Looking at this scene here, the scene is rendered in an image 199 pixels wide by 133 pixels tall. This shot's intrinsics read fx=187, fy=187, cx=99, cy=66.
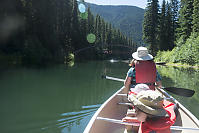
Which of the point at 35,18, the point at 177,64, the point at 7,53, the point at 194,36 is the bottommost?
the point at 177,64

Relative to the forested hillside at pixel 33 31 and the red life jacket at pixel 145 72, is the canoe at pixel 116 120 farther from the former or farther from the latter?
the forested hillside at pixel 33 31

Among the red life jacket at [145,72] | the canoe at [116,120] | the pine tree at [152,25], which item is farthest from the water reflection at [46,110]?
the pine tree at [152,25]

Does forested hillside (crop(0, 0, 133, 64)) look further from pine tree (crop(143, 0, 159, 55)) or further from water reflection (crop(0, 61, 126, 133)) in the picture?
pine tree (crop(143, 0, 159, 55))

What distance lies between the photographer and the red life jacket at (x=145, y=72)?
4.00m

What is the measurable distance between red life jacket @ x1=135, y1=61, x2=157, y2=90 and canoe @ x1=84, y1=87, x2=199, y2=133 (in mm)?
1015

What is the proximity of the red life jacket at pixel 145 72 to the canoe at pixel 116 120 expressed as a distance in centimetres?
102

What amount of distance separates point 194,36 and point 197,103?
21.8 meters

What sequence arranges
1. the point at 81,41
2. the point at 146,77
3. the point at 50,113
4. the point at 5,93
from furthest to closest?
the point at 81,41 < the point at 5,93 < the point at 50,113 < the point at 146,77

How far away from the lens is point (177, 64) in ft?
98.2

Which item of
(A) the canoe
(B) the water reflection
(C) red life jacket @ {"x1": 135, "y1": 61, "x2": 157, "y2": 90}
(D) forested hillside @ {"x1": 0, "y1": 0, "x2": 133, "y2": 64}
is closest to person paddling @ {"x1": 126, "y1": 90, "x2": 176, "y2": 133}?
(A) the canoe

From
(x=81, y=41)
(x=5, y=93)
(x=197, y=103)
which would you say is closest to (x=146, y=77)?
(x=197, y=103)

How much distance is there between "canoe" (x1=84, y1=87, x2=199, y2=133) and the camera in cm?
325

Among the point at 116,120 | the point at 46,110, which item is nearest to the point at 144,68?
the point at 116,120

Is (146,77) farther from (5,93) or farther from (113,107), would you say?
(5,93)
